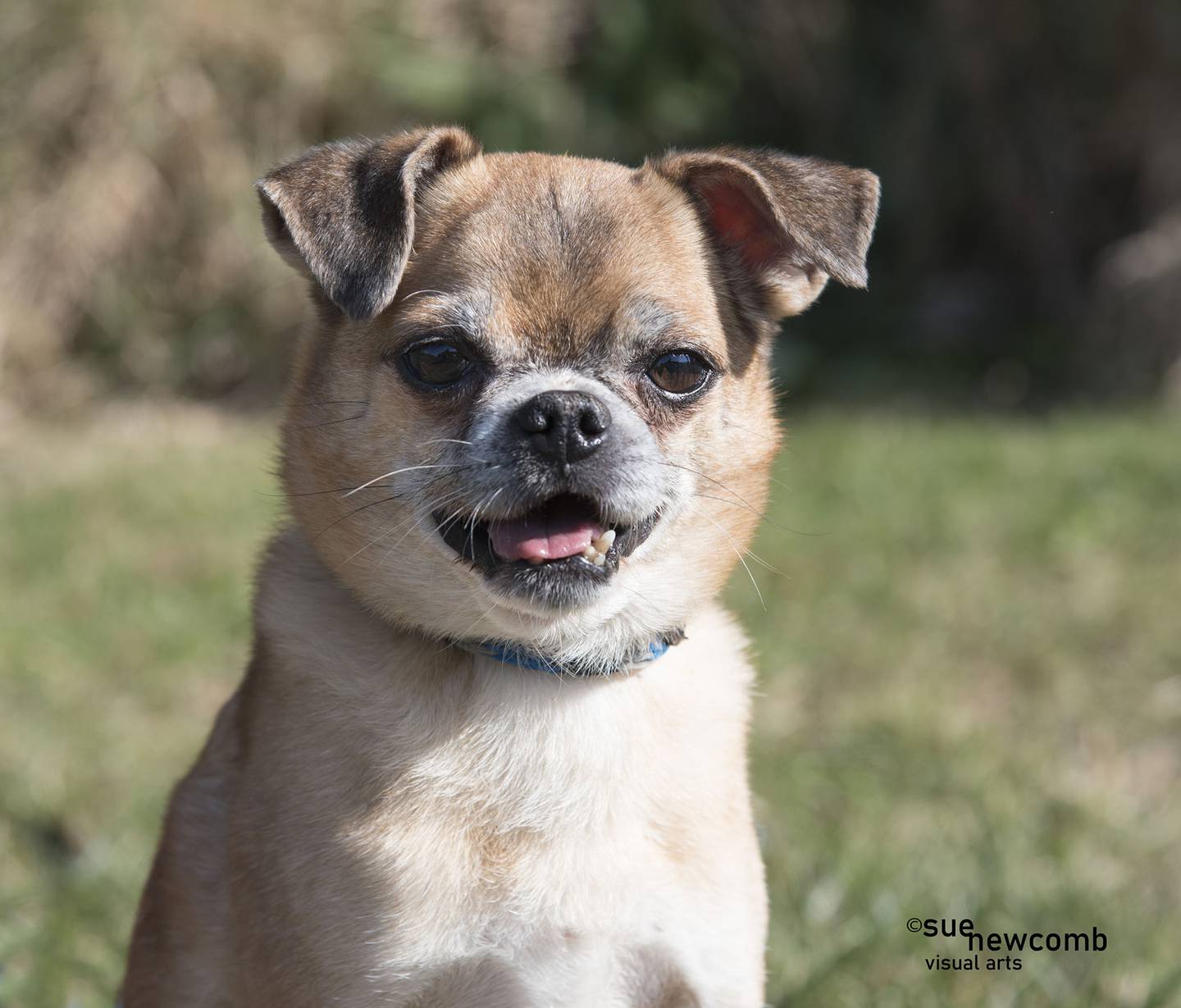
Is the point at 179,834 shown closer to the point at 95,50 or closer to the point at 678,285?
the point at 678,285

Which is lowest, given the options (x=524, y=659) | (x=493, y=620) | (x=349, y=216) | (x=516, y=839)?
(x=516, y=839)

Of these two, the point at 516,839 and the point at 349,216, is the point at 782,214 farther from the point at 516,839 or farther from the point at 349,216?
the point at 516,839

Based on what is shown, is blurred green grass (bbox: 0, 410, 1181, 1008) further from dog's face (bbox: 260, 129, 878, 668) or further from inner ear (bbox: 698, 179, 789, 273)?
inner ear (bbox: 698, 179, 789, 273)

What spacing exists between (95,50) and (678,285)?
692 centimetres

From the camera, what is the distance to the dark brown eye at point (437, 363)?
299 centimetres

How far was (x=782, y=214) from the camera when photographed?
3.16 meters

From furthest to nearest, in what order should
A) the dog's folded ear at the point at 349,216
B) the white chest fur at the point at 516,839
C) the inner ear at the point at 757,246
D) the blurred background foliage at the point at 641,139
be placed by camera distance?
1. the blurred background foliage at the point at 641,139
2. the inner ear at the point at 757,246
3. the dog's folded ear at the point at 349,216
4. the white chest fur at the point at 516,839

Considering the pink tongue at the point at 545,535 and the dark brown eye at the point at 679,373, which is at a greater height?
the dark brown eye at the point at 679,373

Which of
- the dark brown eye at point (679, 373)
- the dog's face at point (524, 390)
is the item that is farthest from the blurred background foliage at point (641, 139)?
the dark brown eye at point (679, 373)

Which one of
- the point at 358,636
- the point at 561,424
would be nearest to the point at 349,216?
the point at 561,424

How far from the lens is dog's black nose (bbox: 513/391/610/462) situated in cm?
A: 283

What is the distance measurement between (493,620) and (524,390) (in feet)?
1.59

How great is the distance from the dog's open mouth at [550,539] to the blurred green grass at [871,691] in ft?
3.19

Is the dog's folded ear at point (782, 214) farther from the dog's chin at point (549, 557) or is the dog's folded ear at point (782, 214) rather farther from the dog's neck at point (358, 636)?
the dog's neck at point (358, 636)
